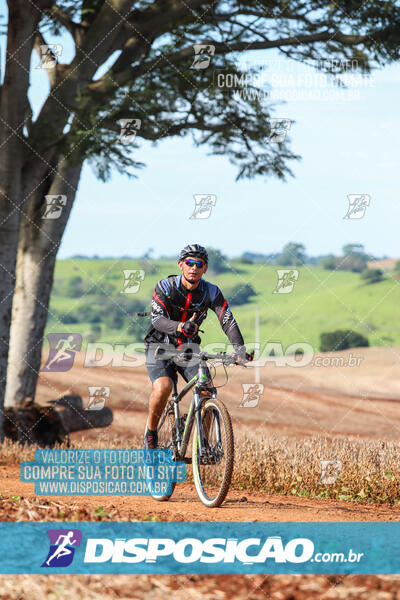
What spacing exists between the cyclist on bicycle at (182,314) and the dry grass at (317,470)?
2178 millimetres

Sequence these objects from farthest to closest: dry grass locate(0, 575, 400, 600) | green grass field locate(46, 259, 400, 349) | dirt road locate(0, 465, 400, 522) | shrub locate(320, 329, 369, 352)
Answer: green grass field locate(46, 259, 400, 349) → shrub locate(320, 329, 369, 352) → dirt road locate(0, 465, 400, 522) → dry grass locate(0, 575, 400, 600)

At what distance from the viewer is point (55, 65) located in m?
14.2

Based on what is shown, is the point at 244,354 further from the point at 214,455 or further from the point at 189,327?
the point at 214,455

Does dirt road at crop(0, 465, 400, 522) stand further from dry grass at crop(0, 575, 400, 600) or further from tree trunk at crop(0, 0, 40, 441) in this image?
tree trunk at crop(0, 0, 40, 441)

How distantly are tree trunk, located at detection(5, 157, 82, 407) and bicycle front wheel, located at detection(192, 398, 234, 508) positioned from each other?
822 cm

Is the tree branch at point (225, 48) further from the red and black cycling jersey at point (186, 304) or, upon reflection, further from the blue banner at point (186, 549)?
the blue banner at point (186, 549)

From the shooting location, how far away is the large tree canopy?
487 inches

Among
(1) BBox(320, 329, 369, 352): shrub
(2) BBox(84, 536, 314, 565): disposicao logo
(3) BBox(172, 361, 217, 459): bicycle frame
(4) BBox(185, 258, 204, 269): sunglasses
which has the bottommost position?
(2) BBox(84, 536, 314, 565): disposicao logo

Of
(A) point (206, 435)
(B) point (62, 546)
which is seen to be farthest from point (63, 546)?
(A) point (206, 435)

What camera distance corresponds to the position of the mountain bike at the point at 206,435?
6574 mm

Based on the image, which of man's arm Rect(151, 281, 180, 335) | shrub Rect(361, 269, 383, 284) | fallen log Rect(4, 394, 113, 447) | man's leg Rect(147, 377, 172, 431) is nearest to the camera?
man's arm Rect(151, 281, 180, 335)

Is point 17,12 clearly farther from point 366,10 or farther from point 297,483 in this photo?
point 297,483

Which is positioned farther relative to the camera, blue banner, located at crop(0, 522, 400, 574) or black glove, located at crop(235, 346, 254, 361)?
black glove, located at crop(235, 346, 254, 361)

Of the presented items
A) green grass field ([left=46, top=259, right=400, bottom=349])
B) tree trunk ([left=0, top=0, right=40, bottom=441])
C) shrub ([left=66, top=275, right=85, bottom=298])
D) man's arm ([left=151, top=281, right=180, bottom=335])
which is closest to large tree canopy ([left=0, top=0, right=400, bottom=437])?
tree trunk ([left=0, top=0, right=40, bottom=441])
